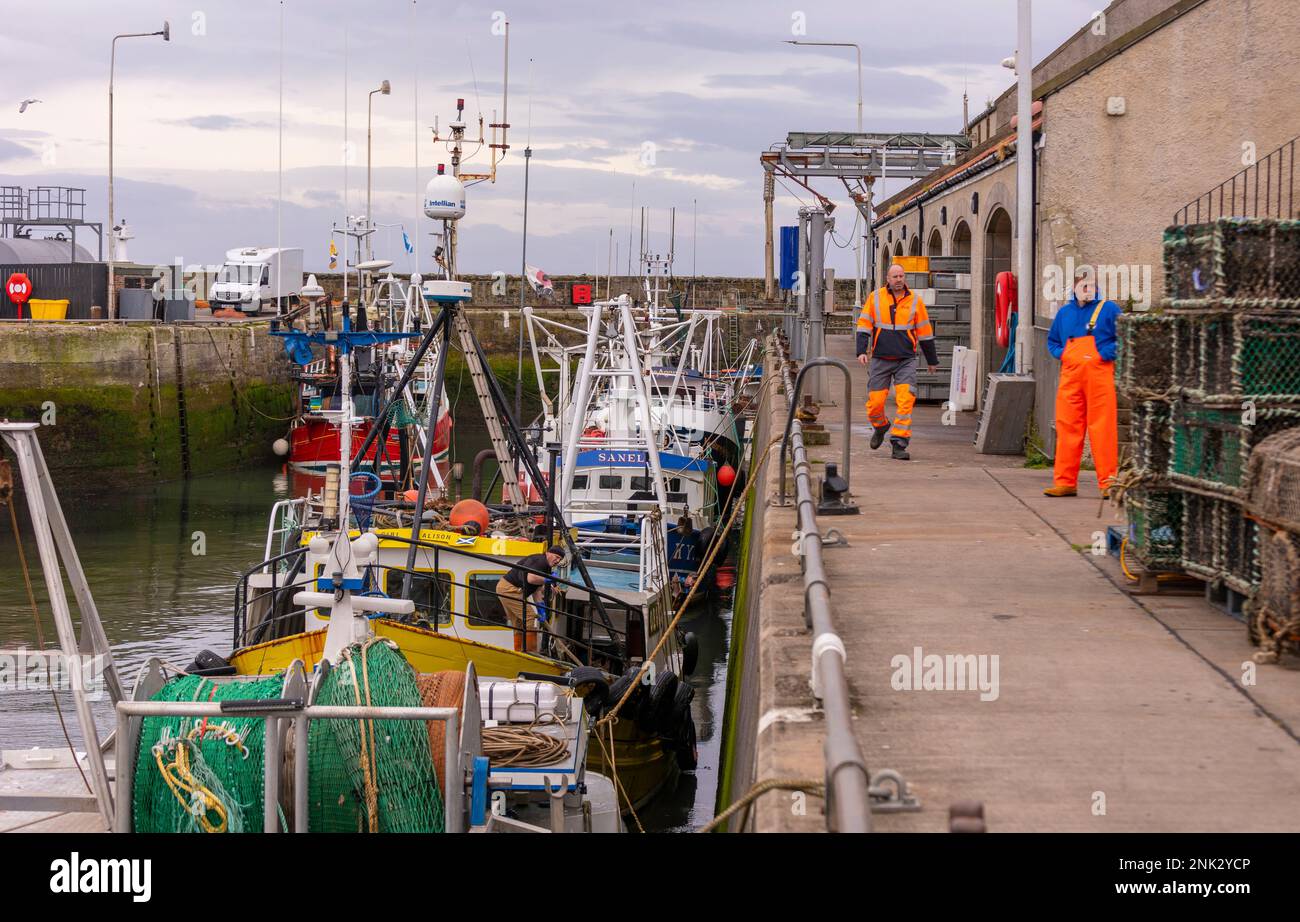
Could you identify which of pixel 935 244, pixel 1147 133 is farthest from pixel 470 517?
pixel 935 244

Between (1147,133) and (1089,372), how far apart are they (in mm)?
4370

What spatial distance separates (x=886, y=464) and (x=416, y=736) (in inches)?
317

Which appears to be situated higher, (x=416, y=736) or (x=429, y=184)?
(x=429, y=184)

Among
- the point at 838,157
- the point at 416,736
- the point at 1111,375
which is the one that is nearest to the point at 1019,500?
the point at 1111,375

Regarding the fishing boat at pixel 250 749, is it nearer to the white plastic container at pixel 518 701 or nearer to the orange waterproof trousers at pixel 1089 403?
the white plastic container at pixel 518 701

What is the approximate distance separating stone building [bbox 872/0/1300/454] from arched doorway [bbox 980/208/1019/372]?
3.61 m

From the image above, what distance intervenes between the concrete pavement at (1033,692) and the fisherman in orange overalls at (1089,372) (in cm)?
60

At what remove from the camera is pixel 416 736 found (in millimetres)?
6062

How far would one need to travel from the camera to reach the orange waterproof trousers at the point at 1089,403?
9.78 meters

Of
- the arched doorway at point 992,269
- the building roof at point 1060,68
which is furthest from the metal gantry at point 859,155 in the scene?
the arched doorway at point 992,269

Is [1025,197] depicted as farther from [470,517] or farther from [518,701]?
[518,701]

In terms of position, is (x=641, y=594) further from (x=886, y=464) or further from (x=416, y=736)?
(x=416, y=736)

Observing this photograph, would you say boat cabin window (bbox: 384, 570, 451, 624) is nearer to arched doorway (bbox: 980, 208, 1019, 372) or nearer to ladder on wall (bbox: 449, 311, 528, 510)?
ladder on wall (bbox: 449, 311, 528, 510)

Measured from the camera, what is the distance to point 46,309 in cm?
3338
